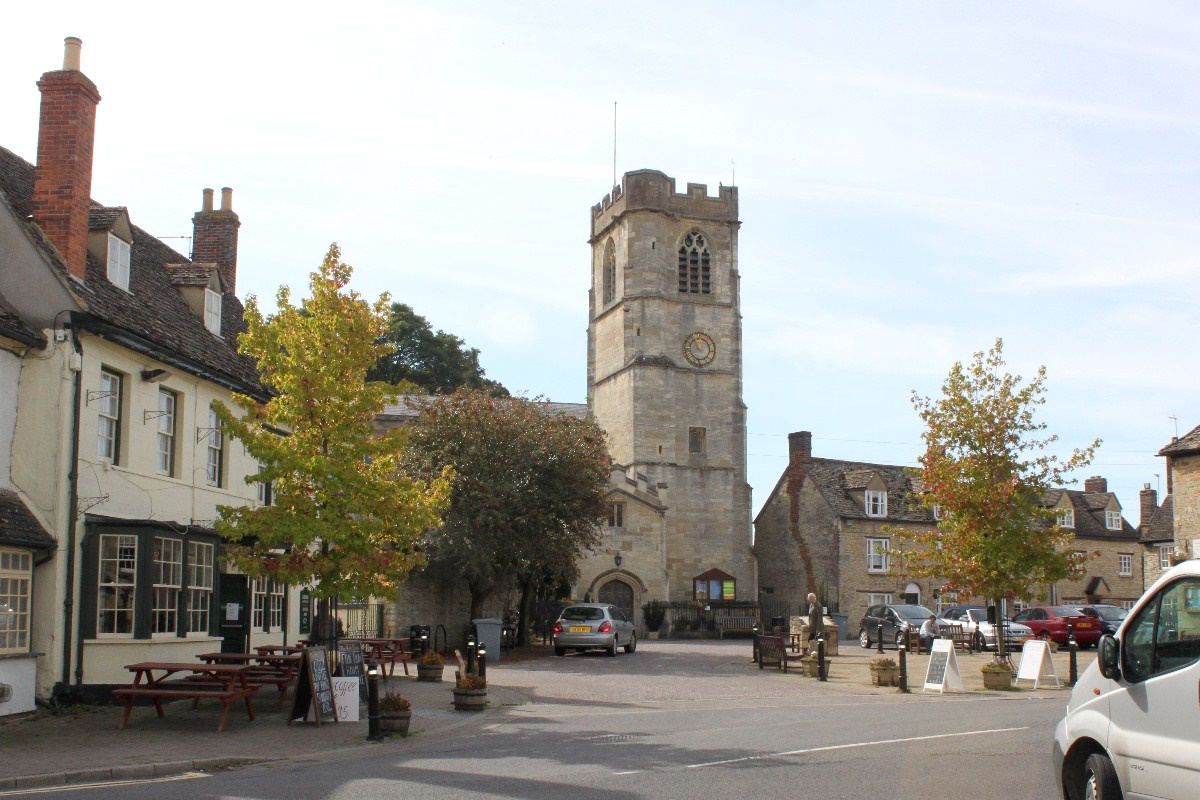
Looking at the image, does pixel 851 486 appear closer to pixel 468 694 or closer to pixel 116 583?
pixel 468 694

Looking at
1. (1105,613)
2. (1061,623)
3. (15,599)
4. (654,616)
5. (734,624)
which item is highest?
(15,599)

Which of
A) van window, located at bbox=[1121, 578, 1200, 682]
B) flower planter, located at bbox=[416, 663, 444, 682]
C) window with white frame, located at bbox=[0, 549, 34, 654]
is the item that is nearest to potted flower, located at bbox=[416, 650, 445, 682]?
flower planter, located at bbox=[416, 663, 444, 682]

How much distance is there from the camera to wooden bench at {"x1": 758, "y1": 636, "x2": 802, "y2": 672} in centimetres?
2933

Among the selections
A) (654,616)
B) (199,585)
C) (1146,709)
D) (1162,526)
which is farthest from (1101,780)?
(1162,526)

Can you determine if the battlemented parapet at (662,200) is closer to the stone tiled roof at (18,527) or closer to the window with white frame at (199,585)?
the window with white frame at (199,585)

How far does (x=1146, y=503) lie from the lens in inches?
2477

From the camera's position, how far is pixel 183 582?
2055 centimetres

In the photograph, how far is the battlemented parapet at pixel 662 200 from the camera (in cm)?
6894

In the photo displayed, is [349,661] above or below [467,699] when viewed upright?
above

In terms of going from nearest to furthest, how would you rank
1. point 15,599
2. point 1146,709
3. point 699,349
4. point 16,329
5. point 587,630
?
point 1146,709 → point 15,599 → point 16,329 → point 587,630 → point 699,349

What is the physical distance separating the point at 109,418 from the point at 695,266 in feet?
173

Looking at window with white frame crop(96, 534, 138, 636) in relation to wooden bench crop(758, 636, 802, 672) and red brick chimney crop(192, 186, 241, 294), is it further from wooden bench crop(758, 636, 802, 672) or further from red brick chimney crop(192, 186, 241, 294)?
wooden bench crop(758, 636, 802, 672)

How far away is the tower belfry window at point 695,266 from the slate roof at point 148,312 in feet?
147

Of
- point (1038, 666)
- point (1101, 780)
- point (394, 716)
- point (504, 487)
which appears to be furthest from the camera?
point (504, 487)
